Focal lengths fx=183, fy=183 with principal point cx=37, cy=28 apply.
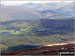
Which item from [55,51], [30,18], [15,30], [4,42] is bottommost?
[55,51]

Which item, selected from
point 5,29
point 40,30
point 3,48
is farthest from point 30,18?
point 3,48

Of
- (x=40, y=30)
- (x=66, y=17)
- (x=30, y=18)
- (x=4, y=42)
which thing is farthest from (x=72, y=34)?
(x=4, y=42)

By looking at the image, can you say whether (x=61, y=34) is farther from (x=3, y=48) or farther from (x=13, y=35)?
(x=3, y=48)

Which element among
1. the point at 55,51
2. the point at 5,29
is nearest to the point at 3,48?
the point at 5,29

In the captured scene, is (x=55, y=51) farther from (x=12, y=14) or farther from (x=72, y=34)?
(x=12, y=14)

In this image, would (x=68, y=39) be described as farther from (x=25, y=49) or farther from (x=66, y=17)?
(x=25, y=49)

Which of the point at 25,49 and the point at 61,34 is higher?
the point at 61,34

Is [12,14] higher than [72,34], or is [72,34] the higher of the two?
[12,14]
